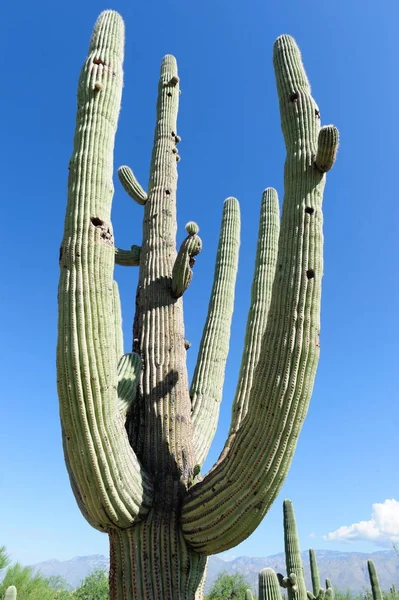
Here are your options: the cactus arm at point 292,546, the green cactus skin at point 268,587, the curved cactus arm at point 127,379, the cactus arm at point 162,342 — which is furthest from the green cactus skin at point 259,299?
the cactus arm at point 292,546

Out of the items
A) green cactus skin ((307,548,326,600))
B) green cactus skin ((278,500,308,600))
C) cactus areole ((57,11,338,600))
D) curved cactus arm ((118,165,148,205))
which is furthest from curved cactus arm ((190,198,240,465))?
green cactus skin ((307,548,326,600))

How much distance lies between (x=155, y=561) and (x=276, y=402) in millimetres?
1219

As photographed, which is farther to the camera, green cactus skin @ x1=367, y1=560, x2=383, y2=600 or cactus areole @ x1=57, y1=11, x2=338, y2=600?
green cactus skin @ x1=367, y1=560, x2=383, y2=600

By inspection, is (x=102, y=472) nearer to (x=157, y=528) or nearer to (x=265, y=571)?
(x=157, y=528)

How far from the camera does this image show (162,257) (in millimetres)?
4566

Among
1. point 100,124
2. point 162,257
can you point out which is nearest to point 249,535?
point 162,257

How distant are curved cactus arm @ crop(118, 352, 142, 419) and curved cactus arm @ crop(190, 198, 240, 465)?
821 mm

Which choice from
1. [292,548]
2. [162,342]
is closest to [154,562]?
[162,342]

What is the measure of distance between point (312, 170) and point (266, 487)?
2124mm

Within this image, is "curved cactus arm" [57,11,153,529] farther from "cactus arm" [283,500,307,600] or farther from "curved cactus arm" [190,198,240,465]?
"cactus arm" [283,500,307,600]

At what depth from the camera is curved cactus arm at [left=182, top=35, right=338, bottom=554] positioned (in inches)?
120

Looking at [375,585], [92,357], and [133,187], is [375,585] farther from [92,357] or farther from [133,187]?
[92,357]

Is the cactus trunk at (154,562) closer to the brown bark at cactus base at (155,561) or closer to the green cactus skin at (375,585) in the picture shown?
the brown bark at cactus base at (155,561)

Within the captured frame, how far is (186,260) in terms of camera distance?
4.13 metres
